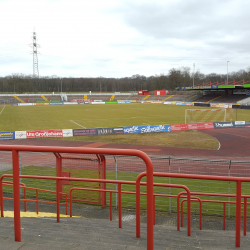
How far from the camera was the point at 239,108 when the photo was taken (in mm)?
60312

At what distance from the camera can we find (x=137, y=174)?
1280cm

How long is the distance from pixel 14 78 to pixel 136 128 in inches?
5613

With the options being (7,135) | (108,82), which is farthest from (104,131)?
(108,82)

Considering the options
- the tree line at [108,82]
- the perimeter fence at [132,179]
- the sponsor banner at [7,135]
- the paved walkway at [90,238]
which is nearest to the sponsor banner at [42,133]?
the sponsor banner at [7,135]

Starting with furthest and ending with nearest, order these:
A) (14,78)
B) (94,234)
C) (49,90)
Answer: (49,90) < (14,78) < (94,234)

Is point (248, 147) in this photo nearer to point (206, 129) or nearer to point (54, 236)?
point (206, 129)

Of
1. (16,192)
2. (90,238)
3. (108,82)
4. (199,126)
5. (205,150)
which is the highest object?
(108,82)

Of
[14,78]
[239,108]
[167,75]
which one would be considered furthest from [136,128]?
[14,78]

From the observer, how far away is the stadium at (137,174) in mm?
3660

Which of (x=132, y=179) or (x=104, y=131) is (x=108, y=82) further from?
(x=132, y=179)

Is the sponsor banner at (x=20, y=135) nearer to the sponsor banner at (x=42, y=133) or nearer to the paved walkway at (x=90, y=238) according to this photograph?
the sponsor banner at (x=42, y=133)

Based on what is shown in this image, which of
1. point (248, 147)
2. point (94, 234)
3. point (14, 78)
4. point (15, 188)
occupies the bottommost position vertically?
point (248, 147)

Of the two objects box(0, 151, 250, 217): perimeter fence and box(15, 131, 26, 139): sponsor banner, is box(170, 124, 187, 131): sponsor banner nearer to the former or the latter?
box(0, 151, 250, 217): perimeter fence

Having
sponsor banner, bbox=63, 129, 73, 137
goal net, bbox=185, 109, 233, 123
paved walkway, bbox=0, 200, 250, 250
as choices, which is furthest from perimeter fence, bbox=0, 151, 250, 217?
goal net, bbox=185, 109, 233, 123
